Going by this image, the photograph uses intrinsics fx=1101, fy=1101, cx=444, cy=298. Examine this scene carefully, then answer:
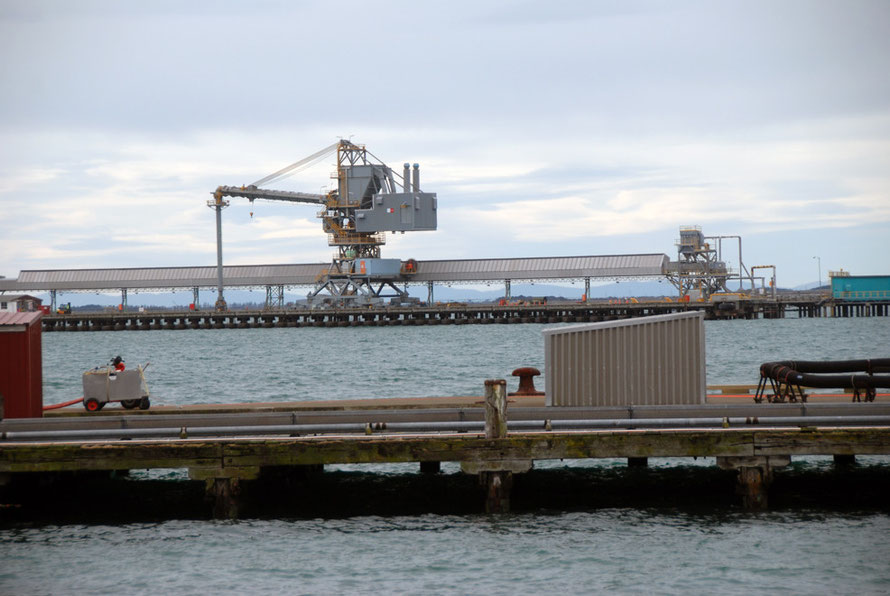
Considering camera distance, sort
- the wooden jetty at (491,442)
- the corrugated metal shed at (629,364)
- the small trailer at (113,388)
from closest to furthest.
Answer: the wooden jetty at (491,442), the corrugated metal shed at (629,364), the small trailer at (113,388)

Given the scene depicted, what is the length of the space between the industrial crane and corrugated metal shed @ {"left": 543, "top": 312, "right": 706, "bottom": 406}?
111 m

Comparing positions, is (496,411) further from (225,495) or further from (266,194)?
(266,194)

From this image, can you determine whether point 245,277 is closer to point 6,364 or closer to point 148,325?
point 148,325

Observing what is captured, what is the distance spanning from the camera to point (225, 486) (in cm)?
2006

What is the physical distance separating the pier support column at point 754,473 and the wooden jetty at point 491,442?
2 cm

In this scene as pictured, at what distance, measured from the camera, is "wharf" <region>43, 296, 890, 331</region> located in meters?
139

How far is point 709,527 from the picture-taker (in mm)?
19609

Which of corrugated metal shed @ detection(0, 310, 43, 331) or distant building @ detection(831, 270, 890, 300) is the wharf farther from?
corrugated metal shed @ detection(0, 310, 43, 331)

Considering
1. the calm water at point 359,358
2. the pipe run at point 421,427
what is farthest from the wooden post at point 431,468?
the calm water at point 359,358

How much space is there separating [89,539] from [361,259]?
119584 millimetres

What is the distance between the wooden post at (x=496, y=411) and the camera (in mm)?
18844

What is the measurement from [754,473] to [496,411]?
484cm

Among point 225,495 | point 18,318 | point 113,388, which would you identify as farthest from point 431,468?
point 18,318

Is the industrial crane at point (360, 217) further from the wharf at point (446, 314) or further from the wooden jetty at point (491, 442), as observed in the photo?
the wooden jetty at point (491, 442)
